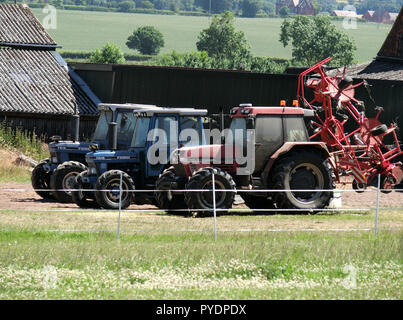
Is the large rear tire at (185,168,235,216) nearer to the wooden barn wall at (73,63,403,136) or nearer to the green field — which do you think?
the wooden barn wall at (73,63,403,136)

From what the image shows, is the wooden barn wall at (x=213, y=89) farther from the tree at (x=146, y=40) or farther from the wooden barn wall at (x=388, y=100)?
the tree at (x=146, y=40)

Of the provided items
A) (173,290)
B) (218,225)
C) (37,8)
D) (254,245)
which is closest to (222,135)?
(218,225)

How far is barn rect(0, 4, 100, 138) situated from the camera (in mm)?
35375

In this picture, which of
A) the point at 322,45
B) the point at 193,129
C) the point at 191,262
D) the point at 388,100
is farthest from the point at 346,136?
the point at 322,45

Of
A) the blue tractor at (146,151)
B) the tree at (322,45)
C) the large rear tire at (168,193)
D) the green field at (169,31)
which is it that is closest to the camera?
the large rear tire at (168,193)

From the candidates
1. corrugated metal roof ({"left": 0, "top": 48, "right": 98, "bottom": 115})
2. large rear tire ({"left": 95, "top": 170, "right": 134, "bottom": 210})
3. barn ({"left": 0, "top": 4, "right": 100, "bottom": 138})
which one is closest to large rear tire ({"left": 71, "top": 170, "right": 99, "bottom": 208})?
large rear tire ({"left": 95, "top": 170, "right": 134, "bottom": 210})

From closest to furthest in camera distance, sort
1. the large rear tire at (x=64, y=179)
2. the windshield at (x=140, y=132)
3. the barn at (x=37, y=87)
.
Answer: the windshield at (x=140, y=132)
the large rear tire at (x=64, y=179)
the barn at (x=37, y=87)

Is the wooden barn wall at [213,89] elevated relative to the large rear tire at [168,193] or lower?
elevated

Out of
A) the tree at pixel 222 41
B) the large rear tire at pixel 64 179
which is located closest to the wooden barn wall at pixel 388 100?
the large rear tire at pixel 64 179

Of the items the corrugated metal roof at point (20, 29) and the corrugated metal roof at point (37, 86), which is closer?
the corrugated metal roof at point (37, 86)

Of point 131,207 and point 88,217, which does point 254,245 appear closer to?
point 88,217

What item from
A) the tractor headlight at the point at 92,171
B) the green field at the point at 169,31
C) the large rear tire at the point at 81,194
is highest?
the green field at the point at 169,31

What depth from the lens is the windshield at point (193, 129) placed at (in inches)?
824

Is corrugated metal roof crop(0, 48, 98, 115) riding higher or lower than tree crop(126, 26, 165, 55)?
lower
